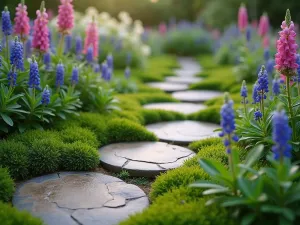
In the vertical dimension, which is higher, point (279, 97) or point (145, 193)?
point (279, 97)

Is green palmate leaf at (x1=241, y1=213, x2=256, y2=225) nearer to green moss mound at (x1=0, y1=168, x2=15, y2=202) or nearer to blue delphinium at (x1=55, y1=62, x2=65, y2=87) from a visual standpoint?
green moss mound at (x1=0, y1=168, x2=15, y2=202)

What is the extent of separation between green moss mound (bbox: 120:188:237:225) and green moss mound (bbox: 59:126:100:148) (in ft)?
4.86

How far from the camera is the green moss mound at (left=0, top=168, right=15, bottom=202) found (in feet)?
9.82

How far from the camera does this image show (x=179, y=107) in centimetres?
624

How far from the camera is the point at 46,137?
3.88 meters

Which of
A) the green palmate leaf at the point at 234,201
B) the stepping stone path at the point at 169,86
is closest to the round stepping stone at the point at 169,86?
the stepping stone path at the point at 169,86

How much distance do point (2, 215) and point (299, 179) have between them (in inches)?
83.7

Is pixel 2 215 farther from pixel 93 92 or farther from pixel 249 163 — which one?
pixel 93 92

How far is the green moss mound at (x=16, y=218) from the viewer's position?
2.52 m

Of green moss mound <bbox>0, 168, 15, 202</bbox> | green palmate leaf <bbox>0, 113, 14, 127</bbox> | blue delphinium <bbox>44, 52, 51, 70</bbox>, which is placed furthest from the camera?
blue delphinium <bbox>44, 52, 51, 70</bbox>

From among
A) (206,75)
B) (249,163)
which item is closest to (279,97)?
(249,163)

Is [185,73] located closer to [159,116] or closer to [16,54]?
[159,116]

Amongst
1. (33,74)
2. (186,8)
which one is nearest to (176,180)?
(33,74)

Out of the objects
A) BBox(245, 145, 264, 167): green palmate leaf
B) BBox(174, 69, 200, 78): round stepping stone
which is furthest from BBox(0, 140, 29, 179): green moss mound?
BBox(174, 69, 200, 78): round stepping stone
